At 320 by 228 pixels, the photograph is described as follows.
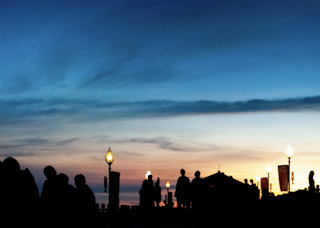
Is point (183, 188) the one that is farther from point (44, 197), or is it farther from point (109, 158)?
point (44, 197)

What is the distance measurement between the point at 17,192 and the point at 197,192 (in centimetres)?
1236

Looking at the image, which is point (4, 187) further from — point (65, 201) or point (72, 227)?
point (72, 227)

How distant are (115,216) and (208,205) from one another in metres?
7.56

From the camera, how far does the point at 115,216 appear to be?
96.2 feet

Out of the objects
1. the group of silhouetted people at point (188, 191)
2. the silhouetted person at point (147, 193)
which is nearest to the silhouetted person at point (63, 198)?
the group of silhouetted people at point (188, 191)

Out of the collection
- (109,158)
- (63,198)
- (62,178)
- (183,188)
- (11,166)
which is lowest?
(63,198)

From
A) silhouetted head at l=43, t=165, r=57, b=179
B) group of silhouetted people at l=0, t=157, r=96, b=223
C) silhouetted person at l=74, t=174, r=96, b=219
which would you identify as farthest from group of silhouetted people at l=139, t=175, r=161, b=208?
silhouetted head at l=43, t=165, r=57, b=179

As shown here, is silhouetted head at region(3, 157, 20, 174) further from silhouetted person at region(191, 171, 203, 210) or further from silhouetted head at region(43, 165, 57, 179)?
silhouetted person at region(191, 171, 203, 210)

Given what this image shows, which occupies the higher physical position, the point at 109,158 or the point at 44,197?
the point at 109,158

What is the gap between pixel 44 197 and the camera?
15008 millimetres

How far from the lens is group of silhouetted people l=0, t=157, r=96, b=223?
12914 mm

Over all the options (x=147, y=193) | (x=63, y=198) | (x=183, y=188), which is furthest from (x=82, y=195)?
(x=183, y=188)

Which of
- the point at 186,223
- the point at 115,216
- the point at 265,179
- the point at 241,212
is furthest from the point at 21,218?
the point at 265,179

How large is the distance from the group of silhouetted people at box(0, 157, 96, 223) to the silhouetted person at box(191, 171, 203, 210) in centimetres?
759
